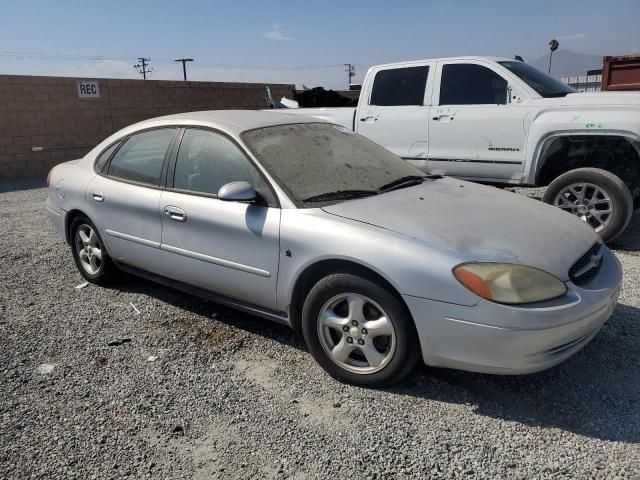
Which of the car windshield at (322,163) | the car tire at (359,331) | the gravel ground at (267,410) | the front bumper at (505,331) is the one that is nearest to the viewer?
the gravel ground at (267,410)

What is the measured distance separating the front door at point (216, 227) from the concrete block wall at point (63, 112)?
33.9 ft

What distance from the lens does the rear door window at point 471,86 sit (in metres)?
6.33

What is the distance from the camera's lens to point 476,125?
6.32 m

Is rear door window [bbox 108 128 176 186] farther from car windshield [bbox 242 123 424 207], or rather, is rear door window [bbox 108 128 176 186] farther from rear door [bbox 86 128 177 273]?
car windshield [bbox 242 123 424 207]

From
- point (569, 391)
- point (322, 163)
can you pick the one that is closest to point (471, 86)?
point (322, 163)

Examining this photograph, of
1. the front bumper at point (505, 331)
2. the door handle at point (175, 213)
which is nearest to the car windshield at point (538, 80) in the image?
the front bumper at point (505, 331)

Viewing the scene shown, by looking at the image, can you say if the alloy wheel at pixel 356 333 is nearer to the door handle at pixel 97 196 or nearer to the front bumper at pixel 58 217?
the door handle at pixel 97 196

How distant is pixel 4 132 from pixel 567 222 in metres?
12.5

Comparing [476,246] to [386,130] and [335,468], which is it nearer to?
[335,468]

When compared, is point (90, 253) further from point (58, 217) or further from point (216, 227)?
point (216, 227)

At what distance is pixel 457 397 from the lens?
2965 millimetres

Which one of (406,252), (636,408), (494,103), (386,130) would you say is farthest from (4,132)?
(636,408)

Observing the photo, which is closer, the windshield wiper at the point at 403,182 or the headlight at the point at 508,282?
the headlight at the point at 508,282

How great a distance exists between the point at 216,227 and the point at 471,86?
430 centimetres
